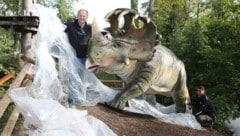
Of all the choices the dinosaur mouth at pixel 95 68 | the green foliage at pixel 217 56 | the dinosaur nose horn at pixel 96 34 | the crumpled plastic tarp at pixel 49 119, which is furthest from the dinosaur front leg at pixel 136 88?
the crumpled plastic tarp at pixel 49 119

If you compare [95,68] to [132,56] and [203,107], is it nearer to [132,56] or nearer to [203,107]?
[132,56]

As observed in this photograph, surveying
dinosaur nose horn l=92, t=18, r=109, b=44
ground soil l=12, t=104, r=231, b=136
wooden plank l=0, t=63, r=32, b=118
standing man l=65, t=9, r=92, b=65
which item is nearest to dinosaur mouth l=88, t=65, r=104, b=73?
standing man l=65, t=9, r=92, b=65

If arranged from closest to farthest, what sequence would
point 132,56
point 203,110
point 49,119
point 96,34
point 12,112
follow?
point 49,119 < point 12,112 < point 96,34 < point 132,56 < point 203,110

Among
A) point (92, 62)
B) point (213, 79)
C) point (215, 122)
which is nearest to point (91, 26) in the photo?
point (92, 62)

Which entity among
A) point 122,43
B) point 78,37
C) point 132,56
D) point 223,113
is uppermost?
point 78,37

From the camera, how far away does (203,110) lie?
760 centimetres

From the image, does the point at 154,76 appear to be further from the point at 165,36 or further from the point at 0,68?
the point at 0,68

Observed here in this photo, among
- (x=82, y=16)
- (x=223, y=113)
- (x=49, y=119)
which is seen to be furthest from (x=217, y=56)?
(x=49, y=119)

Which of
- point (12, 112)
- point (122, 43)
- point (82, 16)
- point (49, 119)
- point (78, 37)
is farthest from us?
point (122, 43)

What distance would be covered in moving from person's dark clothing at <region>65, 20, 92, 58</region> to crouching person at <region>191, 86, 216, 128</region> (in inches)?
89.0

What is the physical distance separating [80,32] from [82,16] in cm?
30

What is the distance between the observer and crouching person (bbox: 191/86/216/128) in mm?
7512

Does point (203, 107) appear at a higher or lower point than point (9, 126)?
lower

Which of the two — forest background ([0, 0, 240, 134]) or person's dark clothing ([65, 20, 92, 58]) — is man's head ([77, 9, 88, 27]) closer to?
person's dark clothing ([65, 20, 92, 58])
